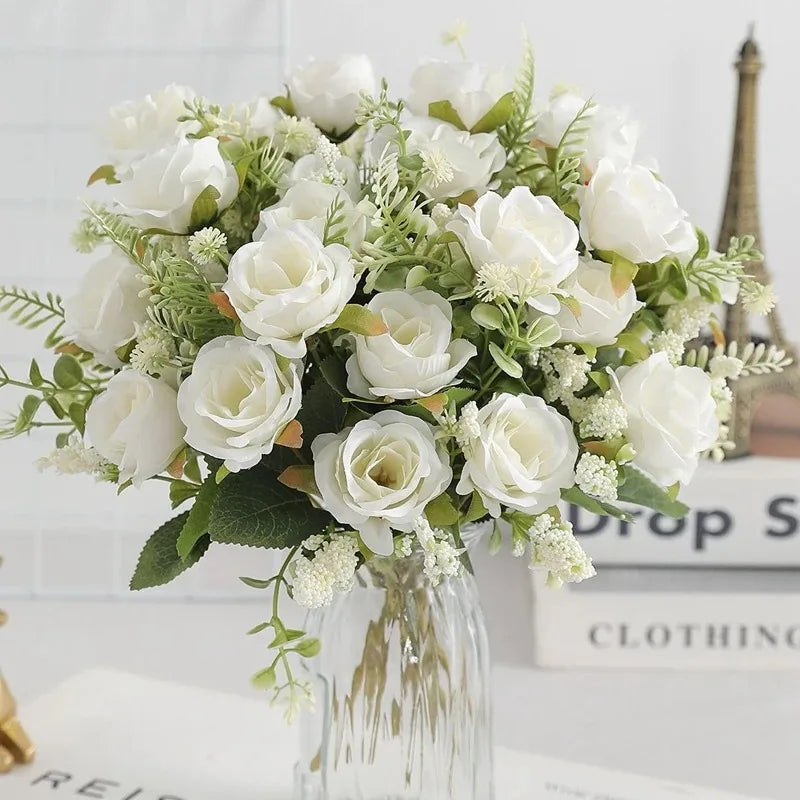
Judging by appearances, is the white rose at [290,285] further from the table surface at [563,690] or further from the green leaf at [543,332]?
the table surface at [563,690]

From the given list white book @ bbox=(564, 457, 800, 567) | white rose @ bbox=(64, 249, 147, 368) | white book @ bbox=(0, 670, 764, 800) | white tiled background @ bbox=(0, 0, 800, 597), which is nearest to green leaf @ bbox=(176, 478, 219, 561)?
white rose @ bbox=(64, 249, 147, 368)

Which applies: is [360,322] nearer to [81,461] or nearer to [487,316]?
[487,316]

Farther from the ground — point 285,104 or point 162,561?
point 285,104

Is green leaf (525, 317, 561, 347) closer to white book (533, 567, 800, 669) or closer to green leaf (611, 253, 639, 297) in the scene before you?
green leaf (611, 253, 639, 297)

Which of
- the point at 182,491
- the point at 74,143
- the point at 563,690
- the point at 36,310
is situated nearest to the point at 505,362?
the point at 182,491

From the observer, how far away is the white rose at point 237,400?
0.52m

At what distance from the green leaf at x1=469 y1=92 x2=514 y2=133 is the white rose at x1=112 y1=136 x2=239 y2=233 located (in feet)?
0.55

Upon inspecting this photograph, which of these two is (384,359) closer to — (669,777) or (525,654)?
(669,777)

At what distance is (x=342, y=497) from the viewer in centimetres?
55

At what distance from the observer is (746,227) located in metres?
1.25

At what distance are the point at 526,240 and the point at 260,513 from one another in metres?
0.23

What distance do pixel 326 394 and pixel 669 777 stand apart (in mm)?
600

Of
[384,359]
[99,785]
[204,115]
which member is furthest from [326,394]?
[99,785]

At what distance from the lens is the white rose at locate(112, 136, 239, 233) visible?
0.57 m
